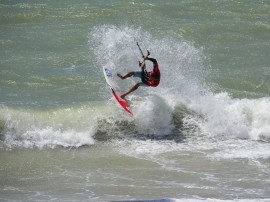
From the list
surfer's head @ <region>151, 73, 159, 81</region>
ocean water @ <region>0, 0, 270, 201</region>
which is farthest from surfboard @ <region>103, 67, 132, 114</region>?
A: surfer's head @ <region>151, 73, 159, 81</region>

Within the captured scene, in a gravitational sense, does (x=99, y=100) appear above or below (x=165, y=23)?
below

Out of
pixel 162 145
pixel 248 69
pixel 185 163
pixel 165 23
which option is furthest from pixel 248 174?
pixel 165 23

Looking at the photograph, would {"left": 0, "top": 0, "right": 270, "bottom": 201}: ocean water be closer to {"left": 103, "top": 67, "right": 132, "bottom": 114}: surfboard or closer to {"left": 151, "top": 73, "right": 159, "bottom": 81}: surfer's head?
{"left": 103, "top": 67, "right": 132, "bottom": 114}: surfboard

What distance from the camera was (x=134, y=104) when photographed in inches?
696

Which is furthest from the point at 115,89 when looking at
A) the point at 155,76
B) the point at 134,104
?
the point at 155,76

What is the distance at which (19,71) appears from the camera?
20.1 meters

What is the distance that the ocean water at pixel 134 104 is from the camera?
13.8 meters

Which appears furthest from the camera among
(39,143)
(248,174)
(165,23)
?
(165,23)

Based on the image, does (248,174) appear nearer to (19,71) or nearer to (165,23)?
(19,71)

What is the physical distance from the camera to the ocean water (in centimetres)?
1382

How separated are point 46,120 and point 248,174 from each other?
5.73m

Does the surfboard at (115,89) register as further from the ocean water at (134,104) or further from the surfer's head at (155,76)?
the surfer's head at (155,76)

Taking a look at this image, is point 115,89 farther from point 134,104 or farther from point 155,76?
point 155,76

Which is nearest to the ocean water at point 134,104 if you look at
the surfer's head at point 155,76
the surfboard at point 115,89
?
the surfboard at point 115,89
